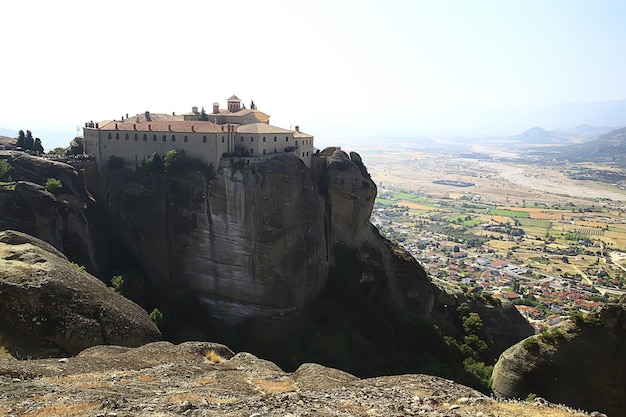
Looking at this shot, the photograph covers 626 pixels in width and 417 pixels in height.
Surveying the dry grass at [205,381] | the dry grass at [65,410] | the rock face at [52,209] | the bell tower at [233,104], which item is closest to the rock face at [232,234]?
the rock face at [52,209]

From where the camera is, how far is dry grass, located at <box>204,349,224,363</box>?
20.5 metres

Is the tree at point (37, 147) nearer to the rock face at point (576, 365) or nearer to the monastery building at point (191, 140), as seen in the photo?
the monastery building at point (191, 140)

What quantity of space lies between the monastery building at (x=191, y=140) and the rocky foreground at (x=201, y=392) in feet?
103

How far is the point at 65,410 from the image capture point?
11.9 meters

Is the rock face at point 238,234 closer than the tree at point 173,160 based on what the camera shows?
Yes

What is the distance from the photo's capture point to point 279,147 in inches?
2028

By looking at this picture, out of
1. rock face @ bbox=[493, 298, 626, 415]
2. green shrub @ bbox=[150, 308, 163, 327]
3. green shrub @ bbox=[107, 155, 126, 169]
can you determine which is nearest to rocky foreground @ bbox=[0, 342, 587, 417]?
rock face @ bbox=[493, 298, 626, 415]

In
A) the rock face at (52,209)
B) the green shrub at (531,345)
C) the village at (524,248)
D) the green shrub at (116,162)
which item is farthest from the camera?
the village at (524,248)

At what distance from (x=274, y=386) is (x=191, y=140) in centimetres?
3539

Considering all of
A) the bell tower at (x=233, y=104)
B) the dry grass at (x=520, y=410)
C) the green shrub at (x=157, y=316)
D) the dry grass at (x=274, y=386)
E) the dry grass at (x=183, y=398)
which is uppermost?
the bell tower at (x=233, y=104)

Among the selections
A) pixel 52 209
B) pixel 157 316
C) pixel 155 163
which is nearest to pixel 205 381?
pixel 157 316

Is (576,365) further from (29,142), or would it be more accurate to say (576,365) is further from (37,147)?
(37,147)

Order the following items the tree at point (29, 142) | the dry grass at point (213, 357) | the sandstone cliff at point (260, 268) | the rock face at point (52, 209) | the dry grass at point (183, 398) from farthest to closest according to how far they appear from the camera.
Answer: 1. the tree at point (29, 142)
2. the sandstone cliff at point (260, 268)
3. the rock face at point (52, 209)
4. the dry grass at point (213, 357)
5. the dry grass at point (183, 398)

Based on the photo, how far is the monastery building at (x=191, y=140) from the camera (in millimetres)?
48125
